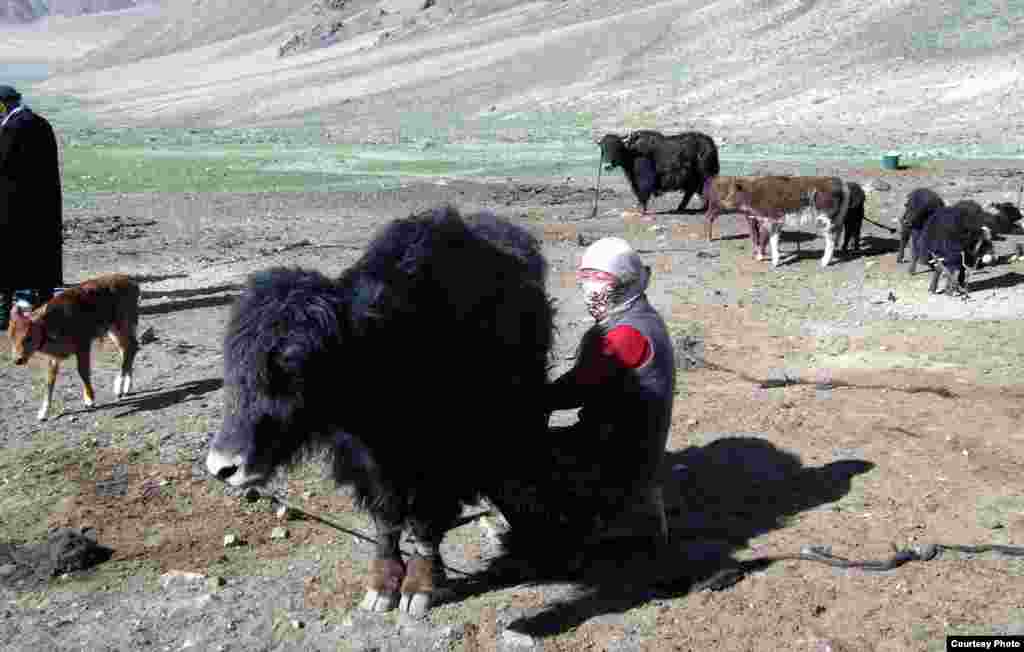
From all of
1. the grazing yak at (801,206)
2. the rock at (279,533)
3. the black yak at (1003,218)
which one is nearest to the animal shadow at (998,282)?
the black yak at (1003,218)

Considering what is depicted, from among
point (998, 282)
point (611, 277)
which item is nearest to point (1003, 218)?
point (998, 282)

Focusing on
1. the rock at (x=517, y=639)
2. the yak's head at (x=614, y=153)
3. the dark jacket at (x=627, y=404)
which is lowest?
the rock at (x=517, y=639)

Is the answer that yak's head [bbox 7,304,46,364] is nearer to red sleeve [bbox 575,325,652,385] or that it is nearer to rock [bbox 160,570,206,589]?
rock [bbox 160,570,206,589]

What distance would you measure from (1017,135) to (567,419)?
74.4ft

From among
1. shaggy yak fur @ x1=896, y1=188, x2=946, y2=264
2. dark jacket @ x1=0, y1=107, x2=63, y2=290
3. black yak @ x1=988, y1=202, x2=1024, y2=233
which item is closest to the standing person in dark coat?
dark jacket @ x1=0, y1=107, x2=63, y2=290

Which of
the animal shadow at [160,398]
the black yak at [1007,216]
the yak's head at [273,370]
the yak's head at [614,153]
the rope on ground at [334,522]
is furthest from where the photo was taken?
the yak's head at [614,153]

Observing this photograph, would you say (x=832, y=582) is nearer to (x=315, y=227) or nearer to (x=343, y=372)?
(x=343, y=372)

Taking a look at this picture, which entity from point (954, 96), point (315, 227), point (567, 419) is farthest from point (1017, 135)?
point (567, 419)

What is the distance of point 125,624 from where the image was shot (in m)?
4.53

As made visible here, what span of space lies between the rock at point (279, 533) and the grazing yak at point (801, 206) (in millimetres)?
8541

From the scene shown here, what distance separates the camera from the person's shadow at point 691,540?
14.7 feet

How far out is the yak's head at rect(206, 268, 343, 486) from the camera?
371 centimetres

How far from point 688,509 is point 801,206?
8066 mm

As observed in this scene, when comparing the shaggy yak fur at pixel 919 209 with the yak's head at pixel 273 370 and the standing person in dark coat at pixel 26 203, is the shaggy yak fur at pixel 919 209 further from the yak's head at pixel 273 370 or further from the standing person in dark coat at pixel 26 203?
the yak's head at pixel 273 370
